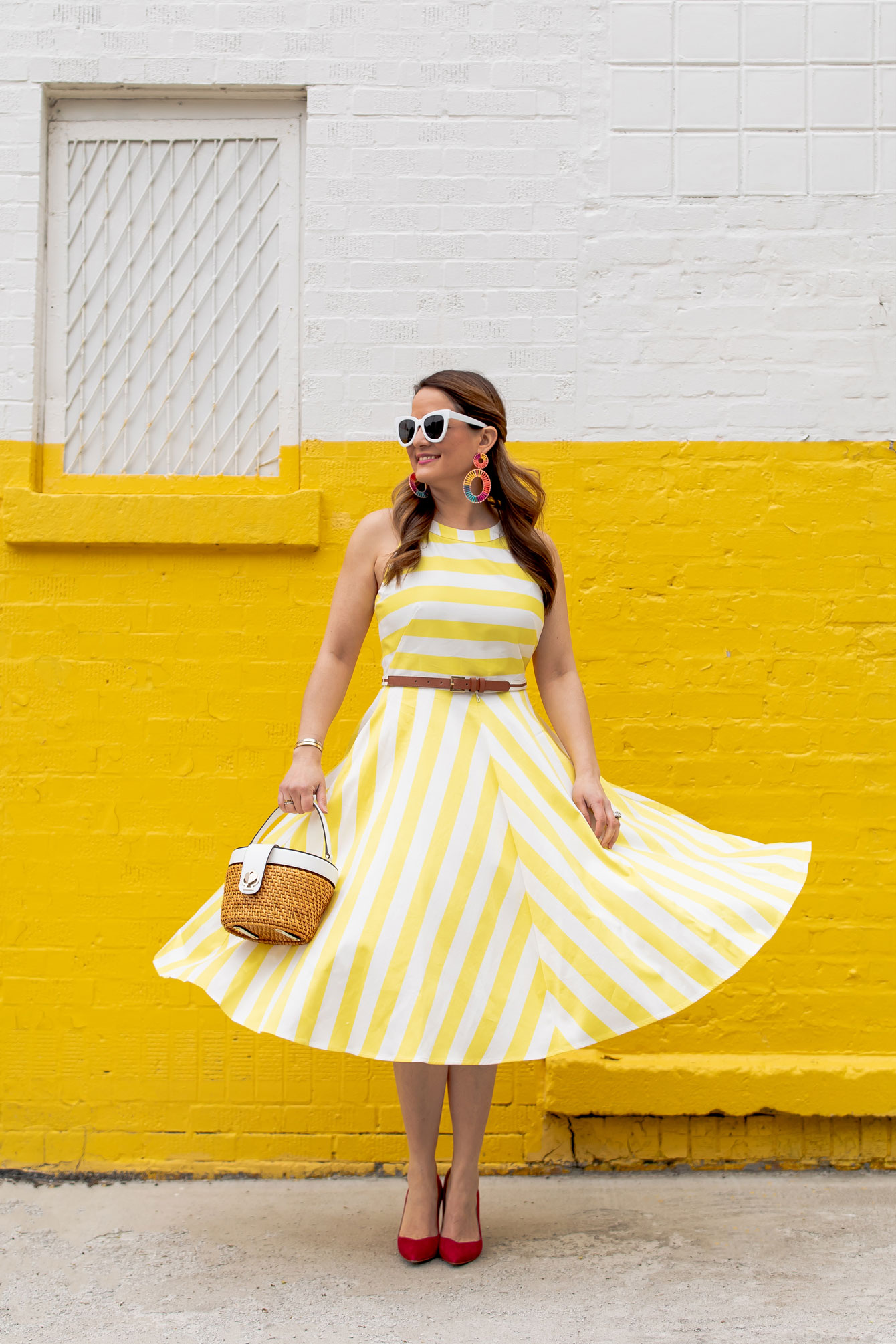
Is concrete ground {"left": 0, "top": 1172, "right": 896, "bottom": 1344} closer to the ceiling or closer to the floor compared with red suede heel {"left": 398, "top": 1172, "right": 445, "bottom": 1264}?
closer to the floor

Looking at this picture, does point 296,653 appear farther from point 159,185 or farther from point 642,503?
point 159,185

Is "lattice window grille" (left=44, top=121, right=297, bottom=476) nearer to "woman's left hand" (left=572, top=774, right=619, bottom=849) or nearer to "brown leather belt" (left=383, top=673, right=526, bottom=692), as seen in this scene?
"brown leather belt" (left=383, top=673, right=526, bottom=692)

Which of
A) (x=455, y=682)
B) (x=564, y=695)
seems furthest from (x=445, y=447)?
(x=564, y=695)

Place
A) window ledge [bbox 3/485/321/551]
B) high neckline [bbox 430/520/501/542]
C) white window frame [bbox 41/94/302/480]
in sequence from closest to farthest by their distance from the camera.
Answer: high neckline [bbox 430/520/501/542], window ledge [bbox 3/485/321/551], white window frame [bbox 41/94/302/480]

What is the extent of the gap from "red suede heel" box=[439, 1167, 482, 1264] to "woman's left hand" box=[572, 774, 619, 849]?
92 centimetres

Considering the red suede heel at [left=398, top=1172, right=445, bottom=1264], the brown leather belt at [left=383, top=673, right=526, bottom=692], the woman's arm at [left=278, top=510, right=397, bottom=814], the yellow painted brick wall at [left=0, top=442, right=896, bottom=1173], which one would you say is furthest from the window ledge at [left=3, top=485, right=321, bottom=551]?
the red suede heel at [left=398, top=1172, right=445, bottom=1264]

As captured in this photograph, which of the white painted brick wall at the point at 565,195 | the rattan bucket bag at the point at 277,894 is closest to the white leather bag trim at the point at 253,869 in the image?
the rattan bucket bag at the point at 277,894

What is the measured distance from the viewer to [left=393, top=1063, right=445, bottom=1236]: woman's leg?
110 inches

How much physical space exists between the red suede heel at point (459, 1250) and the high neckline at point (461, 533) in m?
1.58

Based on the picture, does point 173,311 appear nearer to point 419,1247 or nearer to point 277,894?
→ point 277,894

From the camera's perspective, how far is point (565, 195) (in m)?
3.58

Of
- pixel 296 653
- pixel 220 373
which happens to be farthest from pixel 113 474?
pixel 296 653

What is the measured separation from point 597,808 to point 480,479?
2.84 feet

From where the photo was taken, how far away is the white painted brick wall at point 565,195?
3574 mm
